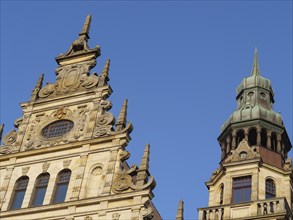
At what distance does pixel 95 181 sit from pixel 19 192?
284 centimetres

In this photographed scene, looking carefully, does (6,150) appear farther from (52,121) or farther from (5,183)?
(52,121)

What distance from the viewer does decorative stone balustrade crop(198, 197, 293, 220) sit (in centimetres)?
2625

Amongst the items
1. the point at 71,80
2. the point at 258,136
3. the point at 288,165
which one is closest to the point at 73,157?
the point at 71,80

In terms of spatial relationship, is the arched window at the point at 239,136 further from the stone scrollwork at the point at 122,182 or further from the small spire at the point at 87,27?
the stone scrollwork at the point at 122,182

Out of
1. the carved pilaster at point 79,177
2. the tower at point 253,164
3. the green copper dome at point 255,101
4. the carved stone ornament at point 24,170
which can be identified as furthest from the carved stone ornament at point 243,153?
the carved stone ornament at point 24,170

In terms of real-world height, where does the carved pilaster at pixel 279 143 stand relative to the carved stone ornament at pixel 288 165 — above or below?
above

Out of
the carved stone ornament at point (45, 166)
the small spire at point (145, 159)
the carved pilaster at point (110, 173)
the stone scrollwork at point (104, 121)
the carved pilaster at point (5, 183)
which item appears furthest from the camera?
the stone scrollwork at point (104, 121)

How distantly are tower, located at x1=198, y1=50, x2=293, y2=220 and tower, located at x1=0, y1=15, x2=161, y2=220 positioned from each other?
167 inches

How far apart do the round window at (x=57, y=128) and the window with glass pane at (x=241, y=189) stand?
24.5ft

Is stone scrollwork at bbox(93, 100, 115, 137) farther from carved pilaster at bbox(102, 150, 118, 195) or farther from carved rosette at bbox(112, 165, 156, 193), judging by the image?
carved rosette at bbox(112, 165, 156, 193)

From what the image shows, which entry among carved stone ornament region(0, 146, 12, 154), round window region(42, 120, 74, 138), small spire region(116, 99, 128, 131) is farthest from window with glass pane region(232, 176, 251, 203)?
carved stone ornament region(0, 146, 12, 154)

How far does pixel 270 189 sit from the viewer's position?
2941 cm

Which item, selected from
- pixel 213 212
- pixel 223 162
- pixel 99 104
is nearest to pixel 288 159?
pixel 223 162

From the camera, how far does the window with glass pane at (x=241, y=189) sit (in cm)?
2872
